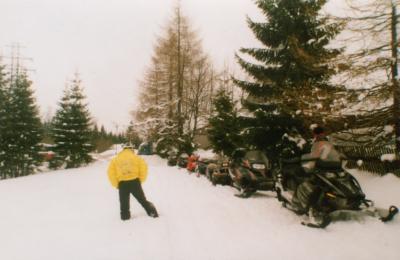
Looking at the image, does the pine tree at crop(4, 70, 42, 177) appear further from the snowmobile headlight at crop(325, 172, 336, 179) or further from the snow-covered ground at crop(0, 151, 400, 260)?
the snowmobile headlight at crop(325, 172, 336, 179)

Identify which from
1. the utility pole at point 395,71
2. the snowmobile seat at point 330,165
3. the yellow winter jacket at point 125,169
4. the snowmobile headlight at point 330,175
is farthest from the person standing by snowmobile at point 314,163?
the yellow winter jacket at point 125,169

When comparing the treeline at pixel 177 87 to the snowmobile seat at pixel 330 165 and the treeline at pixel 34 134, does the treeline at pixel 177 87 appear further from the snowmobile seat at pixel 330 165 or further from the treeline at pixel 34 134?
the snowmobile seat at pixel 330 165

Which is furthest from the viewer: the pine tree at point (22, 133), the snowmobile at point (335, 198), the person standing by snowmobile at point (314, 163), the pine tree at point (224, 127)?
the pine tree at point (22, 133)

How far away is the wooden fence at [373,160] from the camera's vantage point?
10.4 m

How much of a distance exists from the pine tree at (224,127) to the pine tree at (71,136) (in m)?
16.2

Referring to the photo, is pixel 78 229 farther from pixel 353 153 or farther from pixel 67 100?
pixel 67 100

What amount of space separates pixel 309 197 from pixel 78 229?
4654 millimetres

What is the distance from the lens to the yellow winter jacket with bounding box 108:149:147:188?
7.60 metres

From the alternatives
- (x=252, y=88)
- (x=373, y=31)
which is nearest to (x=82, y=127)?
(x=252, y=88)

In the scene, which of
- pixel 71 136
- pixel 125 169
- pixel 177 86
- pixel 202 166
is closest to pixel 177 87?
pixel 177 86

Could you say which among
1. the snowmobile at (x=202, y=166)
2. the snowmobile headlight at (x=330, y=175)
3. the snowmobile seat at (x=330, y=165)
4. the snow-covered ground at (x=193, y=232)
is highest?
the snowmobile seat at (x=330, y=165)

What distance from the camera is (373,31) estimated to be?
820cm

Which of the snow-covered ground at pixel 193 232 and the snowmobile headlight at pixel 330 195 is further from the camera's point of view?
the snowmobile headlight at pixel 330 195

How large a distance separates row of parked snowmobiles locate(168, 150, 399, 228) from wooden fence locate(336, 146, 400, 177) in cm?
269
